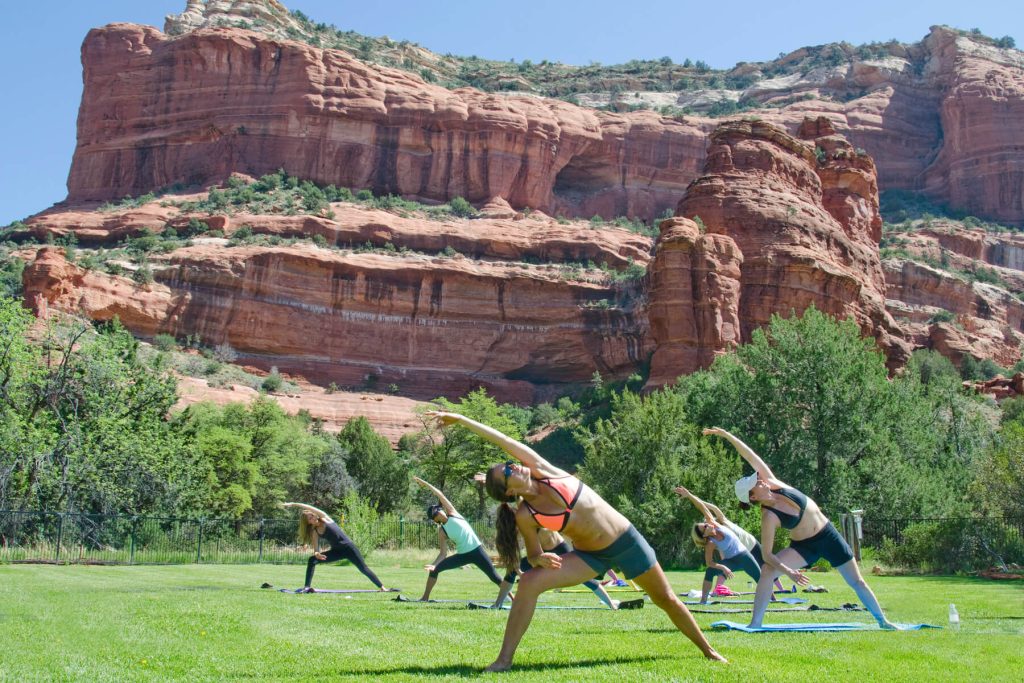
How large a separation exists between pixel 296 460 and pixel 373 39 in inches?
4117

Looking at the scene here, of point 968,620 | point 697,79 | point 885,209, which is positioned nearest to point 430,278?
Answer: point 885,209

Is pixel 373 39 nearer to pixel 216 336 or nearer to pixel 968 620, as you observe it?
pixel 216 336

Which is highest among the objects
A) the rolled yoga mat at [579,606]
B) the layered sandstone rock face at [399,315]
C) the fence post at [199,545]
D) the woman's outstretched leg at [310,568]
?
the layered sandstone rock face at [399,315]

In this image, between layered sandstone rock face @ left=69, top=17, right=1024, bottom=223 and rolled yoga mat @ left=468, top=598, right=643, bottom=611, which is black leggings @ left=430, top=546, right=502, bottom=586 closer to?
rolled yoga mat @ left=468, top=598, right=643, bottom=611

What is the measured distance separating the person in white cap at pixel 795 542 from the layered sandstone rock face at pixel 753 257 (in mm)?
47771

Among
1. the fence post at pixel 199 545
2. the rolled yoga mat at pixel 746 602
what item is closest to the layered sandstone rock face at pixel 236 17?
the fence post at pixel 199 545

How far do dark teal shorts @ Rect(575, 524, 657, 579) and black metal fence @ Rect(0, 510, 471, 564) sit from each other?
76.0 ft

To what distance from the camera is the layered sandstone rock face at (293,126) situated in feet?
346

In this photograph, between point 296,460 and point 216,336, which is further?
point 216,336

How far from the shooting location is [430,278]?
85000 millimetres

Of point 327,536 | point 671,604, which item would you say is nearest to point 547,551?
point 671,604

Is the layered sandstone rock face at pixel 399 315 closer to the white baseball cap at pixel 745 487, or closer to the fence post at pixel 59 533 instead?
the fence post at pixel 59 533

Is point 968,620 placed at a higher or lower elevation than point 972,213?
lower

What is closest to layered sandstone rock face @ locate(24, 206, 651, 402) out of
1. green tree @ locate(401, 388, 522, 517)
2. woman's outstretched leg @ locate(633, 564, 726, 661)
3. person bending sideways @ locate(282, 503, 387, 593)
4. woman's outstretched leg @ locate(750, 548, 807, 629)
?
green tree @ locate(401, 388, 522, 517)
